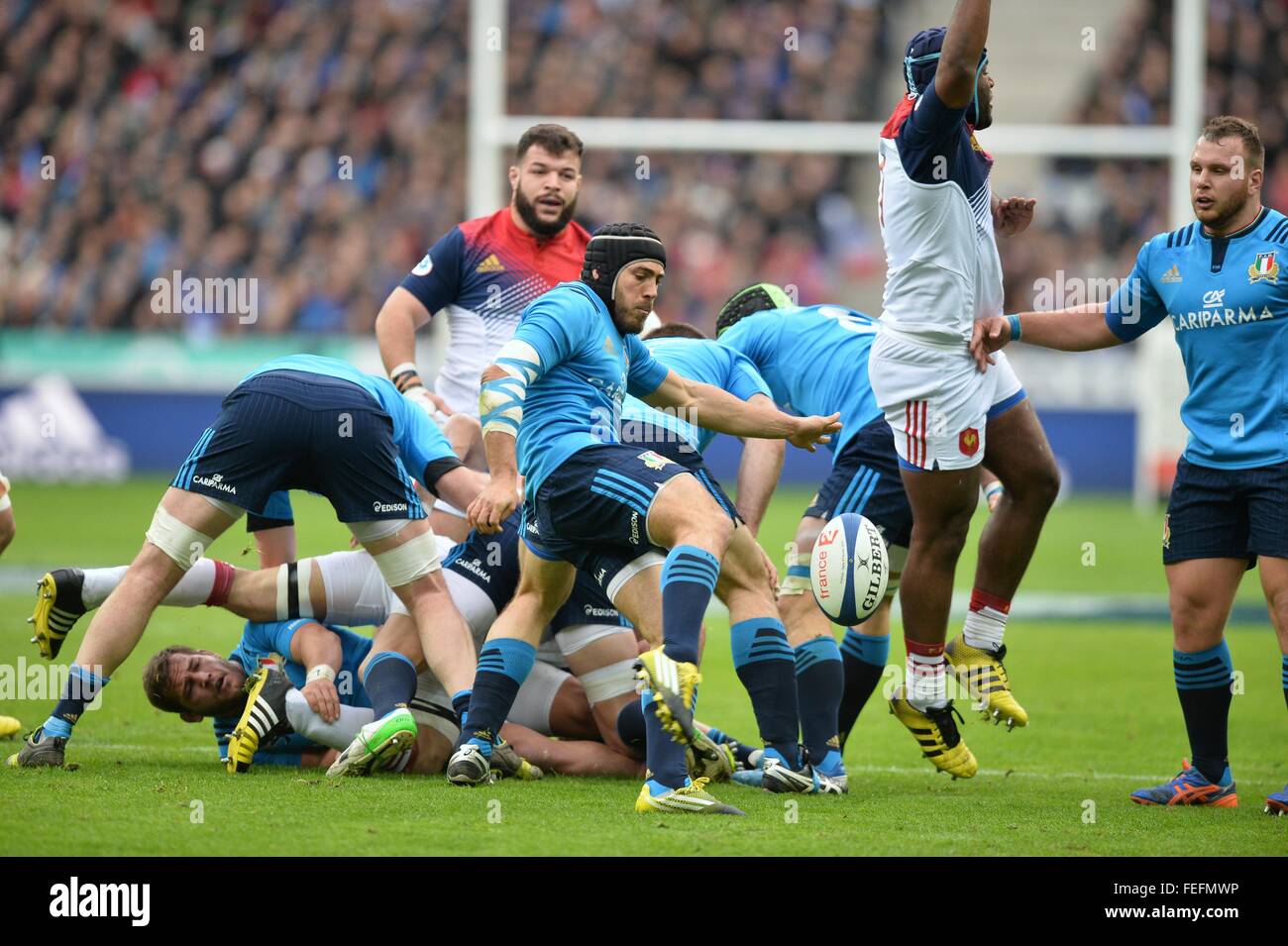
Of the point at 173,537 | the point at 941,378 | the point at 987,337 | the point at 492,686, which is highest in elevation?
the point at 987,337

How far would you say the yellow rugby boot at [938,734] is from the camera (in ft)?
20.7

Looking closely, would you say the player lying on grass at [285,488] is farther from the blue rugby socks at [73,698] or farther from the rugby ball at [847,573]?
the rugby ball at [847,573]

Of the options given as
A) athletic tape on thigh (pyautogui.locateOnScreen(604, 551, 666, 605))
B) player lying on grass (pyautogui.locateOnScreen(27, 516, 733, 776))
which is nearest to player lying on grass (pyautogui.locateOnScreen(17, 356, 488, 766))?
player lying on grass (pyautogui.locateOnScreen(27, 516, 733, 776))

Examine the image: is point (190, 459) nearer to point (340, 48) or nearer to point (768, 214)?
point (768, 214)

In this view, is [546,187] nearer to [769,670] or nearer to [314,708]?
[314,708]

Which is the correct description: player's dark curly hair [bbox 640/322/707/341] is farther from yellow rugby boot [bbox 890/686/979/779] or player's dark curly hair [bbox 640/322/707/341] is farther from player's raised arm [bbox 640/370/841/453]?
yellow rugby boot [bbox 890/686/979/779]

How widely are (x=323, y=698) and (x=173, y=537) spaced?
839mm

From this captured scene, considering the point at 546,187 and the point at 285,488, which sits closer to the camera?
the point at 285,488

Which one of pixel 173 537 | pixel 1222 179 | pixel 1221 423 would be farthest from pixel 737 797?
pixel 1222 179

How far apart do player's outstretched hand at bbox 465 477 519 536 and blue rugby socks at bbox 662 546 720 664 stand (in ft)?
1.87

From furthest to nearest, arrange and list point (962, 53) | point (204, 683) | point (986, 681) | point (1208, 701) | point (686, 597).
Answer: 1. point (986, 681)
2. point (204, 683)
3. point (1208, 701)
4. point (962, 53)
5. point (686, 597)

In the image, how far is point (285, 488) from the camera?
6340mm

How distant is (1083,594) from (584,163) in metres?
9.93

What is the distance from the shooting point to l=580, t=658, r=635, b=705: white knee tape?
635 centimetres
